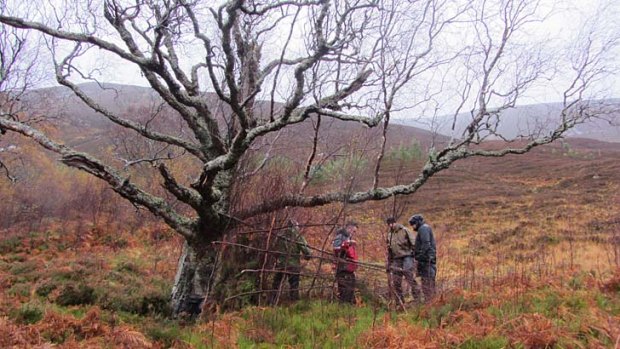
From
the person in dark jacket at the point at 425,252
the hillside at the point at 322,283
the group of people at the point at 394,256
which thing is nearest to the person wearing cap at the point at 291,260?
the group of people at the point at 394,256

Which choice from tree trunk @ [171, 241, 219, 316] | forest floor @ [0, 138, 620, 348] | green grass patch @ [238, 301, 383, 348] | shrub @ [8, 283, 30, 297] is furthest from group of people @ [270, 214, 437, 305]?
shrub @ [8, 283, 30, 297]

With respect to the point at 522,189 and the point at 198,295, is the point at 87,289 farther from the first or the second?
the point at 522,189

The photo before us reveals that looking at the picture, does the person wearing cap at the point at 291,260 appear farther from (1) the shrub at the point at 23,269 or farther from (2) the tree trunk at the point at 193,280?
(1) the shrub at the point at 23,269

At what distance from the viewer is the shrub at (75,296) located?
310 inches

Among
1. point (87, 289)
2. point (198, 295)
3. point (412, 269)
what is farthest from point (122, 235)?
point (412, 269)

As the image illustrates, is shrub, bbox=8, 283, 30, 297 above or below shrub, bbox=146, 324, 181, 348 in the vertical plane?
below

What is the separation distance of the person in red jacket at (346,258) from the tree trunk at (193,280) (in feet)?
7.47

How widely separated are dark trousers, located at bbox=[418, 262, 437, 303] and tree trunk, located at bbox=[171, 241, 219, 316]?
3709 mm

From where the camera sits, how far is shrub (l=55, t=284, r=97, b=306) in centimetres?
788

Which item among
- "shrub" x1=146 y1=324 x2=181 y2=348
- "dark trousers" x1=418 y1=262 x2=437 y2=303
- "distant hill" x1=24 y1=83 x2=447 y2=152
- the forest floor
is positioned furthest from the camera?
"distant hill" x1=24 y1=83 x2=447 y2=152

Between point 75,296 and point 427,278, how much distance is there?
6432mm

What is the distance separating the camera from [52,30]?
6.72 m

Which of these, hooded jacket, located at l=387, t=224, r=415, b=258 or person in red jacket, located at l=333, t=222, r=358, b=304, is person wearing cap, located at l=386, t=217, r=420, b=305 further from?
person in red jacket, located at l=333, t=222, r=358, b=304

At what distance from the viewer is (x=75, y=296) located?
800 centimetres
